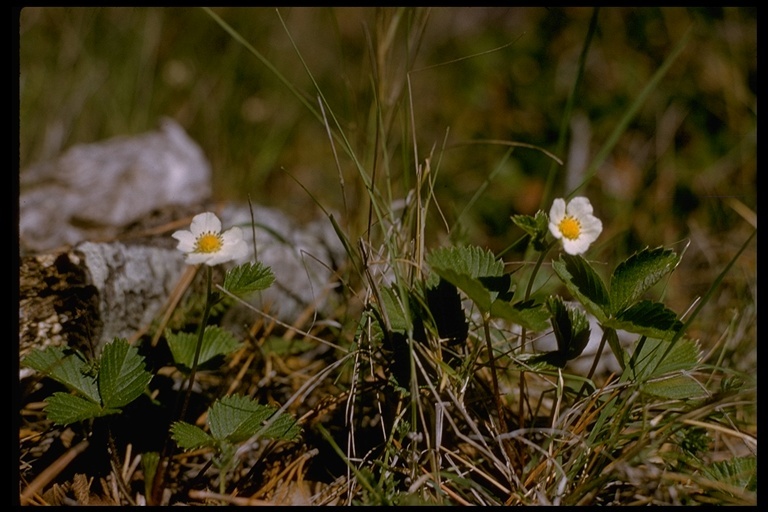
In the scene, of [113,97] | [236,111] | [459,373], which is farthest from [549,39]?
[459,373]

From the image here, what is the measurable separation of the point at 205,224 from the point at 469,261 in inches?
24.2

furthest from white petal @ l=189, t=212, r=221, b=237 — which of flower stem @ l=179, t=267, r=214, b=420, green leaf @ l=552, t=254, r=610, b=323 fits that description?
green leaf @ l=552, t=254, r=610, b=323

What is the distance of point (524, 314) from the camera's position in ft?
4.25

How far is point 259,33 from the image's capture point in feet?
11.9

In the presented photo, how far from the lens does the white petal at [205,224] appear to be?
1.41m

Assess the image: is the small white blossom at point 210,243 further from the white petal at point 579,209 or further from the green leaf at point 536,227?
the white petal at point 579,209

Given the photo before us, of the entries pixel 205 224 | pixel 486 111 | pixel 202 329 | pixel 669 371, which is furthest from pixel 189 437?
pixel 486 111

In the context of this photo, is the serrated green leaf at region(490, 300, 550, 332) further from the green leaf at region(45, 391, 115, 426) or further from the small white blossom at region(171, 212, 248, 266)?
the green leaf at region(45, 391, 115, 426)

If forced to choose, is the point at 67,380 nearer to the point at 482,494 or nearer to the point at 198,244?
the point at 198,244

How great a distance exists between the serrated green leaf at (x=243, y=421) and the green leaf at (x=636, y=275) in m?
0.77

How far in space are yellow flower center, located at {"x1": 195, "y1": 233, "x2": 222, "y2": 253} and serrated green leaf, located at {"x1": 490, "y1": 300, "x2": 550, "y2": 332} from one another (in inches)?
24.2

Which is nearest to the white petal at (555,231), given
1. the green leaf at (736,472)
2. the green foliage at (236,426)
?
the green leaf at (736,472)

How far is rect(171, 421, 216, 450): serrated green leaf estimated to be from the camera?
127 cm
